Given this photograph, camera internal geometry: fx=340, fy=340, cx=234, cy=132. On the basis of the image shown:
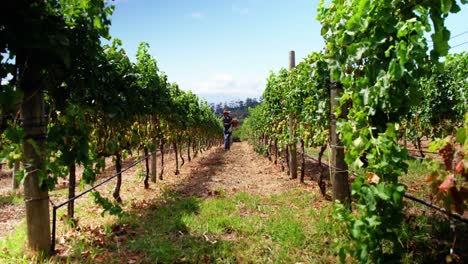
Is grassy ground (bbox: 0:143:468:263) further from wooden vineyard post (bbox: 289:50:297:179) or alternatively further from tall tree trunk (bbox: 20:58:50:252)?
wooden vineyard post (bbox: 289:50:297:179)

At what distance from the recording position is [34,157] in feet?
10.7

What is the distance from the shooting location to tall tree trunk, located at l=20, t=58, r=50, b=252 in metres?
3.18

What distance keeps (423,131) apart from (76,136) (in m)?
12.1

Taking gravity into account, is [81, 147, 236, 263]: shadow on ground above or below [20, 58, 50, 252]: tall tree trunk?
below

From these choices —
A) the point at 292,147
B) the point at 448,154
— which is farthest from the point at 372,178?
the point at 292,147

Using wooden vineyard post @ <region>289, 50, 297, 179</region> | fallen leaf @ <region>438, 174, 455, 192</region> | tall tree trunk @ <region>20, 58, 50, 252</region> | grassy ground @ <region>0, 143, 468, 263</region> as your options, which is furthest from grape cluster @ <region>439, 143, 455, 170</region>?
wooden vineyard post @ <region>289, 50, 297, 179</region>

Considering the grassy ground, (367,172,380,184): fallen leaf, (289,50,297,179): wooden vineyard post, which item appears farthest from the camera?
(289,50,297,179): wooden vineyard post

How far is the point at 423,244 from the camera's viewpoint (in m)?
3.32

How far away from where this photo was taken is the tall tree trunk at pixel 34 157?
318cm

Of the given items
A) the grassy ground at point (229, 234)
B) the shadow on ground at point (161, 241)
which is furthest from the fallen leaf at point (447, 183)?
the shadow on ground at point (161, 241)

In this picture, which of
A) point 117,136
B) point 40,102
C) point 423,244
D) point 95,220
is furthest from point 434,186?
point 117,136

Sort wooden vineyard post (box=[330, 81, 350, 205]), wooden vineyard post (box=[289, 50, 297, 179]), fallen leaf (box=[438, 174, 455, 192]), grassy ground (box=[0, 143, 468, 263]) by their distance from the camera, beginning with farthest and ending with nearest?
wooden vineyard post (box=[289, 50, 297, 179]) < wooden vineyard post (box=[330, 81, 350, 205]) < grassy ground (box=[0, 143, 468, 263]) < fallen leaf (box=[438, 174, 455, 192])

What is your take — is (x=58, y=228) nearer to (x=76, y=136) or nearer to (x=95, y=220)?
(x=95, y=220)

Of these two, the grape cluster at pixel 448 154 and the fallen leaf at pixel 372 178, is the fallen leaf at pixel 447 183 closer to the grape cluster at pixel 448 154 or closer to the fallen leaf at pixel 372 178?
the grape cluster at pixel 448 154
